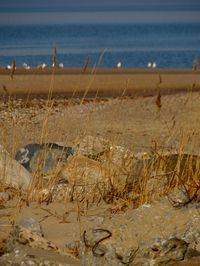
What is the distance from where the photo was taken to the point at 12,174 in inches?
333

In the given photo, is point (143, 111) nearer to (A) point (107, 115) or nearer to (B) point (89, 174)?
(A) point (107, 115)

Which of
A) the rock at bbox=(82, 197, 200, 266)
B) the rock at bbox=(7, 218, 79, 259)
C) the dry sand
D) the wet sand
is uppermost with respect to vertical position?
the rock at bbox=(82, 197, 200, 266)

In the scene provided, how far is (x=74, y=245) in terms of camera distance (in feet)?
20.6

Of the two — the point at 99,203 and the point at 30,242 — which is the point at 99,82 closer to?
the point at 99,203

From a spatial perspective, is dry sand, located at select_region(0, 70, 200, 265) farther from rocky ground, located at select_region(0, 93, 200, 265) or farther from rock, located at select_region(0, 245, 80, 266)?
rock, located at select_region(0, 245, 80, 266)

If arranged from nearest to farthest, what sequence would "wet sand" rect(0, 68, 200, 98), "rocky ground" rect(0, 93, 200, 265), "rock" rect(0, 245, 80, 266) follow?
"rock" rect(0, 245, 80, 266)
"rocky ground" rect(0, 93, 200, 265)
"wet sand" rect(0, 68, 200, 98)

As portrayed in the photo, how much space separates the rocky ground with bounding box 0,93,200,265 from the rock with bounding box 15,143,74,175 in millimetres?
12

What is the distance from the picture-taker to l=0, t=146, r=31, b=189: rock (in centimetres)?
831

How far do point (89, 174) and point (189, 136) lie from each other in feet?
3.09

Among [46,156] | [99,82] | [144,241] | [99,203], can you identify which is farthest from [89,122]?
[99,82]

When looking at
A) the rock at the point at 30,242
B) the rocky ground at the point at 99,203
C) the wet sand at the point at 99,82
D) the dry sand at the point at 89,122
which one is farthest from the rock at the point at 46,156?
the wet sand at the point at 99,82

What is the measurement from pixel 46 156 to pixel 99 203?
1210 millimetres

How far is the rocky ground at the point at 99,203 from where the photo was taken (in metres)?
5.69

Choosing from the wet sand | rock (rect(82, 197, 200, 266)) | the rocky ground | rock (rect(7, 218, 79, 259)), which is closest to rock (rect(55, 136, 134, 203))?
the rocky ground
